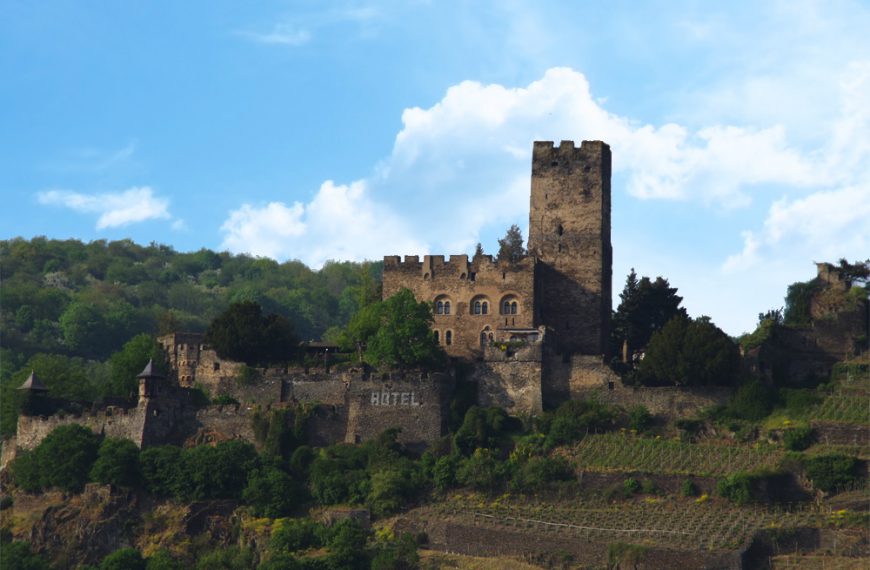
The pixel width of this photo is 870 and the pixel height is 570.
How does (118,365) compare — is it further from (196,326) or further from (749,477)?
(196,326)

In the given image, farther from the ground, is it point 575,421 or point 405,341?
point 405,341

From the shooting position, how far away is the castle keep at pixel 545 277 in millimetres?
72438

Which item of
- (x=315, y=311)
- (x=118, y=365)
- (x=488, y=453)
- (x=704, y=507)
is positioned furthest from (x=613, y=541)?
(x=315, y=311)

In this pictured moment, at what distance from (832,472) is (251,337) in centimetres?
2257

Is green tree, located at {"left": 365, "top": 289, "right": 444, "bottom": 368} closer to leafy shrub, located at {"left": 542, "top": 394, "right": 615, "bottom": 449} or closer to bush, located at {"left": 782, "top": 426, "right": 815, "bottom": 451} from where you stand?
leafy shrub, located at {"left": 542, "top": 394, "right": 615, "bottom": 449}

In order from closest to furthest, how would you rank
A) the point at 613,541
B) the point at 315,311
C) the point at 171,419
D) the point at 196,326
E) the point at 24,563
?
1. the point at 613,541
2. the point at 24,563
3. the point at 171,419
4. the point at 196,326
5. the point at 315,311

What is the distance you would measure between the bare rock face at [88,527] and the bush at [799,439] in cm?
2166

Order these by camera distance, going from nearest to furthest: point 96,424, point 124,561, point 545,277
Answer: point 124,561 < point 96,424 < point 545,277

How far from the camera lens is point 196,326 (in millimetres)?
118188

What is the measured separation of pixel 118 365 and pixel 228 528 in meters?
13.0

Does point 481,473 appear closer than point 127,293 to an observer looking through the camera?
Yes

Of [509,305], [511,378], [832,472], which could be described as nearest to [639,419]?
[511,378]

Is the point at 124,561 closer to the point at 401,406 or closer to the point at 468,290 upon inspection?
the point at 401,406

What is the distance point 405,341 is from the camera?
70.2m
